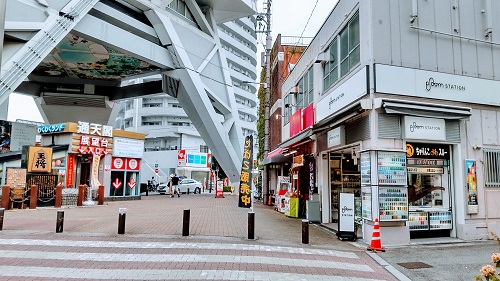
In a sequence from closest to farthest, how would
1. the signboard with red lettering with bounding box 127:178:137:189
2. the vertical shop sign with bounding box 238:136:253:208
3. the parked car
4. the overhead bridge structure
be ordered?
the vertical shop sign with bounding box 238:136:253:208
the overhead bridge structure
the signboard with red lettering with bounding box 127:178:137:189
the parked car

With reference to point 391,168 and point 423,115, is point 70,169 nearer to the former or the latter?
point 391,168

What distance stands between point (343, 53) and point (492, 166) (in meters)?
5.80

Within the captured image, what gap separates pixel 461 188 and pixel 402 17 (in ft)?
17.2

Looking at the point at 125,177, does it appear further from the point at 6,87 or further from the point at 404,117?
the point at 404,117

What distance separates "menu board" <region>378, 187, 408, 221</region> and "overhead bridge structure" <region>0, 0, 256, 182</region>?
18362mm

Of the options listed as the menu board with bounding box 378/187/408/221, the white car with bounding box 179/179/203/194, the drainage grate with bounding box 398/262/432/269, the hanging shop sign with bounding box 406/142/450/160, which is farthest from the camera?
the white car with bounding box 179/179/203/194

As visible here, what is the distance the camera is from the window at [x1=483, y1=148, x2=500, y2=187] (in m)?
10.6

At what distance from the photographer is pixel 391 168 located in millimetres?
9531

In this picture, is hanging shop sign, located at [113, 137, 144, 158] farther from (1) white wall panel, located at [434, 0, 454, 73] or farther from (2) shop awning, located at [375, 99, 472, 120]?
(1) white wall panel, located at [434, 0, 454, 73]

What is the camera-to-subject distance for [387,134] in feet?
31.5

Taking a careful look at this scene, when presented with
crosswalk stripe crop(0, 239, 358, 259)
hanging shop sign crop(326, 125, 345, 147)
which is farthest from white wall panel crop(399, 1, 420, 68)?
crosswalk stripe crop(0, 239, 358, 259)

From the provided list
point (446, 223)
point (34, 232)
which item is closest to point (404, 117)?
point (446, 223)

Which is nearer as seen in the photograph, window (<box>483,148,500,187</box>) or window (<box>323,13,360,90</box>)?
window (<box>483,148,500,187</box>)

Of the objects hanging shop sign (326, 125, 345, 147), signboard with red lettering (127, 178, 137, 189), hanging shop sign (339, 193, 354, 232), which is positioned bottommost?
hanging shop sign (339, 193, 354, 232)
